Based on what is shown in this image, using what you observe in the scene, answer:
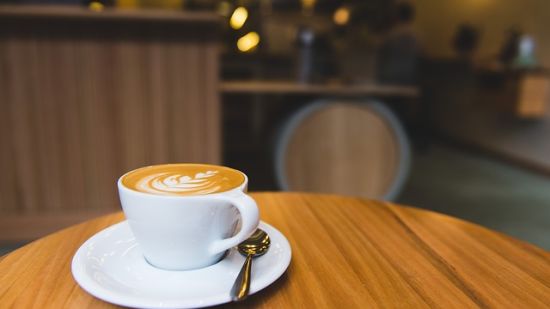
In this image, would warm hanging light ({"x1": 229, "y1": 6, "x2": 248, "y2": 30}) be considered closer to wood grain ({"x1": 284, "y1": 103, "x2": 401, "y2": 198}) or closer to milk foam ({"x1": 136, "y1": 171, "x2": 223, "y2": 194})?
milk foam ({"x1": 136, "y1": 171, "x2": 223, "y2": 194})

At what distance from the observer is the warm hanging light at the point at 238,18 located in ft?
3.10

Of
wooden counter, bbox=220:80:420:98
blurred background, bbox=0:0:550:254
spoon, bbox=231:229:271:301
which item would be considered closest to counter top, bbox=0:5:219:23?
blurred background, bbox=0:0:550:254

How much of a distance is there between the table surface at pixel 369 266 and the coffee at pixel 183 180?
0.12 m

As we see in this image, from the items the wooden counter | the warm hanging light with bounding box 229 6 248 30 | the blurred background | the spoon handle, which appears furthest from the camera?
the wooden counter

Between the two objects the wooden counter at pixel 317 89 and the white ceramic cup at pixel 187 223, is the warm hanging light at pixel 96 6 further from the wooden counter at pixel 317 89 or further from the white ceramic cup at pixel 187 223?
the white ceramic cup at pixel 187 223

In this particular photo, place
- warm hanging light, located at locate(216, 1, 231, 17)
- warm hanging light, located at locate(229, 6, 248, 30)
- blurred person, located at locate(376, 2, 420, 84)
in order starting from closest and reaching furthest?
1. warm hanging light, located at locate(229, 6, 248, 30)
2. warm hanging light, located at locate(216, 1, 231, 17)
3. blurred person, located at locate(376, 2, 420, 84)

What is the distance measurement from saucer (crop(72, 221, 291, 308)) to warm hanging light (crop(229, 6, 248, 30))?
0.56 meters

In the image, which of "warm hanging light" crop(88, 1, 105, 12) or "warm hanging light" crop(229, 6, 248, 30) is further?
"warm hanging light" crop(88, 1, 105, 12)

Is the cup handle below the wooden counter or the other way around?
the other way around

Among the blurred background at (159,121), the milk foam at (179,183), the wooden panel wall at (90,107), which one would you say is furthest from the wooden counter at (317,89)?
the milk foam at (179,183)

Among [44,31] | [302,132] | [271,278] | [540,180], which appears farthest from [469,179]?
[271,278]

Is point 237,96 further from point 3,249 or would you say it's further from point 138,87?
point 3,249

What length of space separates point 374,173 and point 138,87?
4.25ft

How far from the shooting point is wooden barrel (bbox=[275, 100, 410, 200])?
226 centimetres
